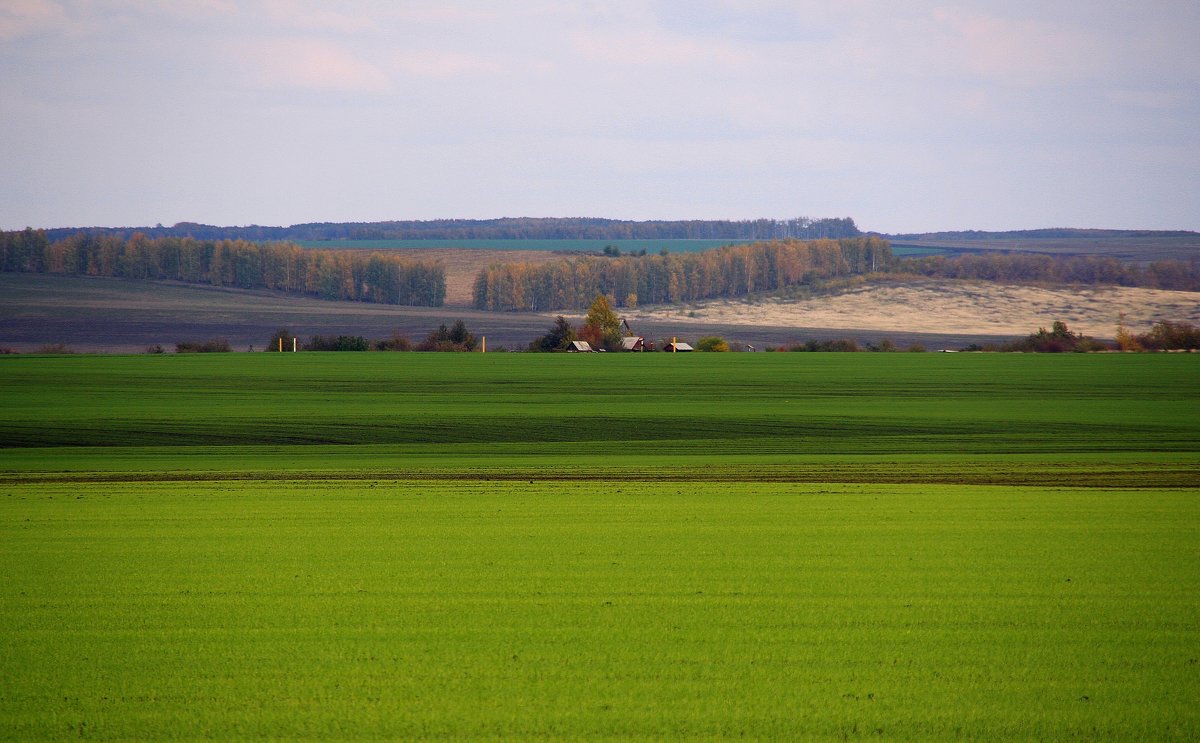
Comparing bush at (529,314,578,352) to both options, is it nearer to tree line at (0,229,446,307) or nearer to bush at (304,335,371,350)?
bush at (304,335,371,350)

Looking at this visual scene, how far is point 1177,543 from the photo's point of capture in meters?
12.0

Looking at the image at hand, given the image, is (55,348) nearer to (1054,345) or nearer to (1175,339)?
(1054,345)

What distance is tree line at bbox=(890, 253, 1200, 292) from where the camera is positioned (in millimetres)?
129250

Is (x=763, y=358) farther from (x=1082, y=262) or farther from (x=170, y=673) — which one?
(x=1082, y=262)

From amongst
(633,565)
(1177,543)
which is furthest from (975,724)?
(1177,543)

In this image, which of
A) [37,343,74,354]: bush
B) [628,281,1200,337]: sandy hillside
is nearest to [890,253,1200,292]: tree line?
[628,281,1200,337]: sandy hillside

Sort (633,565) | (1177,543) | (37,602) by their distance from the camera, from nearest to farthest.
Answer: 1. (37,602)
2. (633,565)
3. (1177,543)

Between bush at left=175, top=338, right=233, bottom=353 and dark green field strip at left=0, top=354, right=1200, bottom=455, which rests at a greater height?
dark green field strip at left=0, top=354, right=1200, bottom=455

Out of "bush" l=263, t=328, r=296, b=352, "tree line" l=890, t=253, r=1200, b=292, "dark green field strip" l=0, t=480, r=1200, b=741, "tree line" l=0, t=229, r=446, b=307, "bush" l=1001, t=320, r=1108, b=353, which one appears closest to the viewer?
"dark green field strip" l=0, t=480, r=1200, b=741

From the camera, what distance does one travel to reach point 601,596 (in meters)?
9.48

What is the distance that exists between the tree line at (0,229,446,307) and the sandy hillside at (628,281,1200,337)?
104 ft

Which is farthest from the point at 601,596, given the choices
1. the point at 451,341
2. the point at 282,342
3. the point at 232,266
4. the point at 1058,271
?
the point at 1058,271

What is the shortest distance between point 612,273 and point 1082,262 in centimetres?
6028

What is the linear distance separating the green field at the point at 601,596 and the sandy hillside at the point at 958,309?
8773 cm
